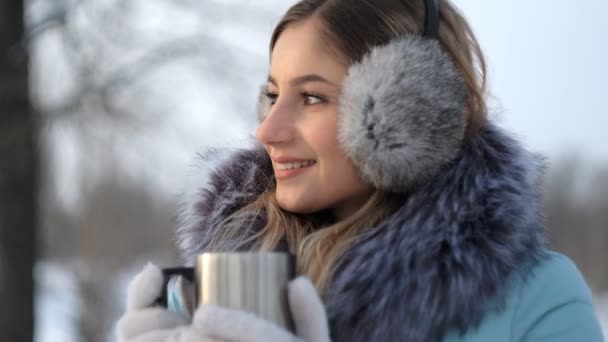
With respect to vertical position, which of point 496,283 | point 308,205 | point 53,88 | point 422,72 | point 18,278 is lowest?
point 18,278

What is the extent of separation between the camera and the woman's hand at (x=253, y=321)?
1.37m

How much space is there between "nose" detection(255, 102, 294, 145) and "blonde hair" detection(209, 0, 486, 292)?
172mm

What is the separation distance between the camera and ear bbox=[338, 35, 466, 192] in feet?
5.96

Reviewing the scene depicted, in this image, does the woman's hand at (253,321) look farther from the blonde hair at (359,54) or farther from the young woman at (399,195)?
the blonde hair at (359,54)

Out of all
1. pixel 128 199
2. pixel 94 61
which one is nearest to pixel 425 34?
pixel 94 61

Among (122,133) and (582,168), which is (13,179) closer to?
(122,133)

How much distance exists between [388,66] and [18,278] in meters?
4.07

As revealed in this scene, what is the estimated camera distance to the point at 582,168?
19.5 m

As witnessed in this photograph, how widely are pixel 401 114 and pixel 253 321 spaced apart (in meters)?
0.62

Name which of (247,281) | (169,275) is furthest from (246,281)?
(169,275)

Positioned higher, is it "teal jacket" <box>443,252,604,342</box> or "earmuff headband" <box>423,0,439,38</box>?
"earmuff headband" <box>423,0,439,38</box>

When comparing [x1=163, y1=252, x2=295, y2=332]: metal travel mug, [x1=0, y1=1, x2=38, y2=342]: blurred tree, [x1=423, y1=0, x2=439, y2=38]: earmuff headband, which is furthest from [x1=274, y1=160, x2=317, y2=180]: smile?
[x1=0, y1=1, x2=38, y2=342]: blurred tree

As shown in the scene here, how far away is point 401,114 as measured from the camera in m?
1.81

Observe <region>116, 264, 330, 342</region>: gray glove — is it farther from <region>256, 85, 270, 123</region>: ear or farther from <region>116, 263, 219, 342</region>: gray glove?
<region>256, 85, 270, 123</region>: ear
